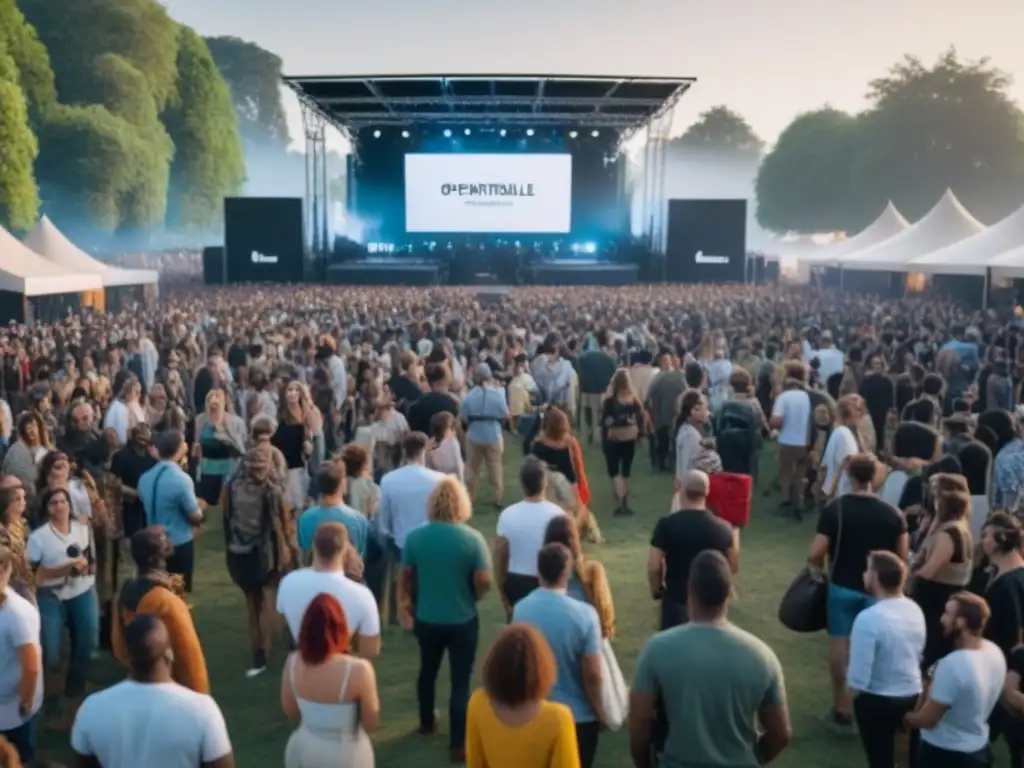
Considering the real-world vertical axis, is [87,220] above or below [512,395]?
above

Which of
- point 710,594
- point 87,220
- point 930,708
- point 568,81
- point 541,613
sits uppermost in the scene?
point 568,81

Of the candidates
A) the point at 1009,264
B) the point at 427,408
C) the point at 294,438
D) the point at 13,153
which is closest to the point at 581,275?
the point at 1009,264

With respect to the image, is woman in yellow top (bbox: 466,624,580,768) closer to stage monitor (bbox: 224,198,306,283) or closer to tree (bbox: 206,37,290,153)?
stage monitor (bbox: 224,198,306,283)

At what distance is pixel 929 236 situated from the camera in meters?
29.9

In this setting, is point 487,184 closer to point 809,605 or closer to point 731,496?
point 731,496

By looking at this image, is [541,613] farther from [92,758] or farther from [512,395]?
[512,395]

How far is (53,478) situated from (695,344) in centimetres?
1185

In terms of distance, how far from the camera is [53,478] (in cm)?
548

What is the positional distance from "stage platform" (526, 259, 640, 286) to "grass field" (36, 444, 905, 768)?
2395cm

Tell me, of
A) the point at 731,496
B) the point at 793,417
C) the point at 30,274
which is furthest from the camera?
the point at 30,274

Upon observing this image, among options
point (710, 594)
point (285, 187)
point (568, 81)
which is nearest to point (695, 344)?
point (710, 594)

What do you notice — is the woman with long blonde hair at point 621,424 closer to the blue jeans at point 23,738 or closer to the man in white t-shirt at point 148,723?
the blue jeans at point 23,738

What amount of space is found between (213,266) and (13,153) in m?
6.92

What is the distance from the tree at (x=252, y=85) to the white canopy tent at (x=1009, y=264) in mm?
88487
